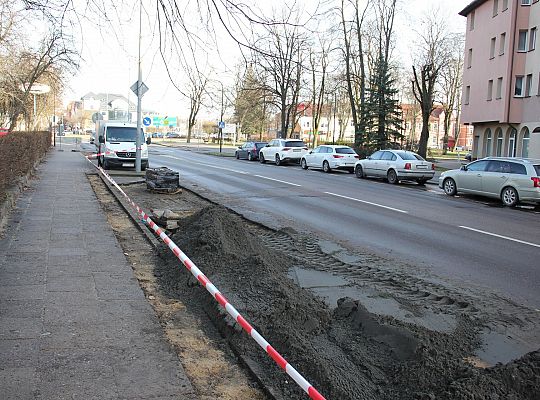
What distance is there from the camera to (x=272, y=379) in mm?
4031

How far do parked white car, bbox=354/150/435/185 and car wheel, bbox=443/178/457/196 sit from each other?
3898 millimetres

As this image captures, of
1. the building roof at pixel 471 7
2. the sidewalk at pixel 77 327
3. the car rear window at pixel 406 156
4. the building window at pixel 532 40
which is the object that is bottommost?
the sidewalk at pixel 77 327

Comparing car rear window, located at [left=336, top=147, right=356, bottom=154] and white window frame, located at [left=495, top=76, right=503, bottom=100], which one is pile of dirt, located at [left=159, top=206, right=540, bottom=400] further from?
white window frame, located at [left=495, top=76, right=503, bottom=100]

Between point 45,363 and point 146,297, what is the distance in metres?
1.97

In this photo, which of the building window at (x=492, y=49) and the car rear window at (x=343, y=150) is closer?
the car rear window at (x=343, y=150)

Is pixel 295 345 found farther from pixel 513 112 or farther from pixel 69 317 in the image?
pixel 513 112

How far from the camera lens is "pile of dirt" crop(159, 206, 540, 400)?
359 cm

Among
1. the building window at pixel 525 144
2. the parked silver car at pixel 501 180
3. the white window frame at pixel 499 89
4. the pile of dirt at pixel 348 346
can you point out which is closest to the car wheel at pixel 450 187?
the parked silver car at pixel 501 180

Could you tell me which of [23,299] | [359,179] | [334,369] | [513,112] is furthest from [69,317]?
[513,112]

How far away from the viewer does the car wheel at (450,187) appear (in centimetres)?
1977

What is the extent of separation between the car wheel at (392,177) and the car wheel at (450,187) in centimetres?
430

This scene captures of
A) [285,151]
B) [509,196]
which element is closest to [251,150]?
[285,151]

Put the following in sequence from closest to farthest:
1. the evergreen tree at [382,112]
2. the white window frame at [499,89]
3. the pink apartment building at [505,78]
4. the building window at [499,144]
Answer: the pink apartment building at [505,78]
the white window frame at [499,89]
the building window at [499,144]
the evergreen tree at [382,112]

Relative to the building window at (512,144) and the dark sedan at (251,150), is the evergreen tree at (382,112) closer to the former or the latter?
the building window at (512,144)
